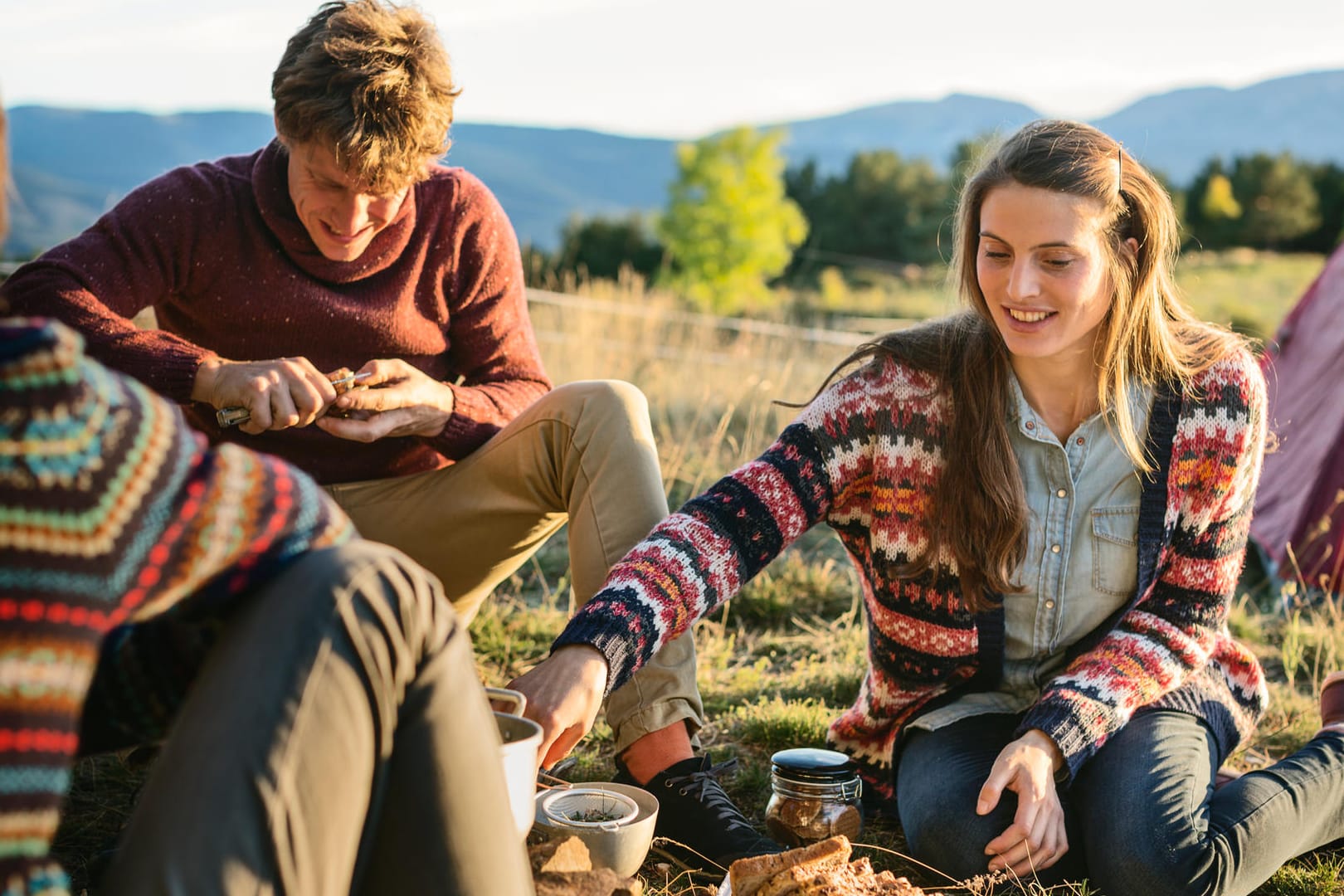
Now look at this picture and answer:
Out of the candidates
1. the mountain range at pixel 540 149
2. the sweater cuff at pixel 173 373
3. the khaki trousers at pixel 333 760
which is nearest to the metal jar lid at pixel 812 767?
the khaki trousers at pixel 333 760

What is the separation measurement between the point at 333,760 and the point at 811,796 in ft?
4.29

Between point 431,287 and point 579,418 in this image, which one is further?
point 431,287

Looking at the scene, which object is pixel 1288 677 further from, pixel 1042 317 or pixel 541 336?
pixel 541 336

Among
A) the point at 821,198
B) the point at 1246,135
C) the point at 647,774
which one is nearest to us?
the point at 647,774

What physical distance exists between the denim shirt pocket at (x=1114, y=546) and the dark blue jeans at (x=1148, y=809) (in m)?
0.27

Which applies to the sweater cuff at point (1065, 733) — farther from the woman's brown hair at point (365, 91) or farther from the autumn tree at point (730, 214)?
the autumn tree at point (730, 214)

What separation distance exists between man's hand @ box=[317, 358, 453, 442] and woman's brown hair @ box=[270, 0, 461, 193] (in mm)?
374

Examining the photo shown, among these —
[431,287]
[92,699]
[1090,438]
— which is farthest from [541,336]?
[92,699]

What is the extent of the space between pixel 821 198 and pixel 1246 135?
16460 cm

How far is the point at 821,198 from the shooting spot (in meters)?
49.7

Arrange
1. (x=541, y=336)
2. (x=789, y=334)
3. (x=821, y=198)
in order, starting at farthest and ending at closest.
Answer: (x=821, y=198), (x=789, y=334), (x=541, y=336)

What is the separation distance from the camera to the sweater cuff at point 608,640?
199cm

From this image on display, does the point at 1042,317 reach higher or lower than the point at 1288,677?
higher

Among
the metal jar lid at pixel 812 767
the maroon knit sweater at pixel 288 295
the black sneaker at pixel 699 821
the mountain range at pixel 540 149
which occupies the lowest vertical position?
the mountain range at pixel 540 149
